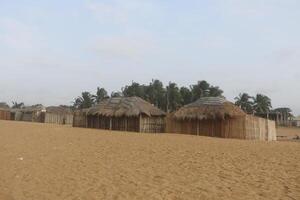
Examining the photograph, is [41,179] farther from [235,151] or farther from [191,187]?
[235,151]

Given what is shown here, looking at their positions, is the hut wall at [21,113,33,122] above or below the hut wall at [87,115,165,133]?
above

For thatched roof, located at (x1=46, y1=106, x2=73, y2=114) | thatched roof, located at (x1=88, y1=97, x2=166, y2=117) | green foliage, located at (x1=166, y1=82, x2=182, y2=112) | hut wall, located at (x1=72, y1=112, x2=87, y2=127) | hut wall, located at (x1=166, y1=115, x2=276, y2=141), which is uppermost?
green foliage, located at (x1=166, y1=82, x2=182, y2=112)

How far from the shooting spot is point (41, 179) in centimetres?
1241

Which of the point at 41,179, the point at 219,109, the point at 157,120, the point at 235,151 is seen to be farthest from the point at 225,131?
the point at 41,179

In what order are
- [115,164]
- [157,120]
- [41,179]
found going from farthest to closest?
[157,120] < [115,164] < [41,179]

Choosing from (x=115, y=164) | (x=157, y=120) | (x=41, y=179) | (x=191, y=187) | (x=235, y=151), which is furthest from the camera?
(x=157, y=120)

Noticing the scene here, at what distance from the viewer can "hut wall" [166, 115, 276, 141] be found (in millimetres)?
27531

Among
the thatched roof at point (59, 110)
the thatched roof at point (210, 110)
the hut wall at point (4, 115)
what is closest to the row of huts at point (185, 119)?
the thatched roof at point (210, 110)

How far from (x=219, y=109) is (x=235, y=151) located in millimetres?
11289

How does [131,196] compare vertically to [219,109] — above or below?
below

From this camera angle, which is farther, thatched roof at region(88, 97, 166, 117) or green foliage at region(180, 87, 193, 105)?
green foliage at region(180, 87, 193, 105)

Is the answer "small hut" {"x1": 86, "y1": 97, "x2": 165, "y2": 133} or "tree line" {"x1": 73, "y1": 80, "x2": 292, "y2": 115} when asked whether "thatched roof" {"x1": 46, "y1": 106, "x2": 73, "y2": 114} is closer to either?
"tree line" {"x1": 73, "y1": 80, "x2": 292, "y2": 115}

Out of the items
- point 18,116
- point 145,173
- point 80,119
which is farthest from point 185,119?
point 18,116

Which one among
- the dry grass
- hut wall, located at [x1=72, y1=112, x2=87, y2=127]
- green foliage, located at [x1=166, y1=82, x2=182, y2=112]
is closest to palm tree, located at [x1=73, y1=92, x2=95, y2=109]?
green foliage, located at [x1=166, y1=82, x2=182, y2=112]
